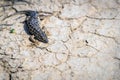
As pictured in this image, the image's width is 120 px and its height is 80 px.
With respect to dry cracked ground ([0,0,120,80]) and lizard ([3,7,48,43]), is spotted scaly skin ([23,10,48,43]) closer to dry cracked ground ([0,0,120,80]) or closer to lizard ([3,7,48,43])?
lizard ([3,7,48,43])

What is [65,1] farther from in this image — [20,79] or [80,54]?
[20,79]

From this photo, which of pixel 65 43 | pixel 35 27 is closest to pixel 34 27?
pixel 35 27

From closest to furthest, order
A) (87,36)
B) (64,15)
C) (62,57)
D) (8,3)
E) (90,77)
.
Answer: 1. (90,77)
2. (62,57)
3. (87,36)
4. (64,15)
5. (8,3)

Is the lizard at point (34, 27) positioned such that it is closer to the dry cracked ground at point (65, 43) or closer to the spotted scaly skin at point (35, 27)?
the spotted scaly skin at point (35, 27)

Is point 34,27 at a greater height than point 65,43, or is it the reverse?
point 34,27

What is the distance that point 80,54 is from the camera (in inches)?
197

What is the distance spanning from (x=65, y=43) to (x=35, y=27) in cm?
68

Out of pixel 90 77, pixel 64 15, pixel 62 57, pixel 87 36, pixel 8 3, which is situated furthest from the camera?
pixel 8 3

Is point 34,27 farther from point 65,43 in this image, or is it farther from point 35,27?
point 65,43

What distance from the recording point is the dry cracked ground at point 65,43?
4.71 m

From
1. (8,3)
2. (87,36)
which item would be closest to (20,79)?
(87,36)

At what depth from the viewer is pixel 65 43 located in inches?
206

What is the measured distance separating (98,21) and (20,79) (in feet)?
6.53

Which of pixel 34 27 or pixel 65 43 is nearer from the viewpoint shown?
pixel 65 43
